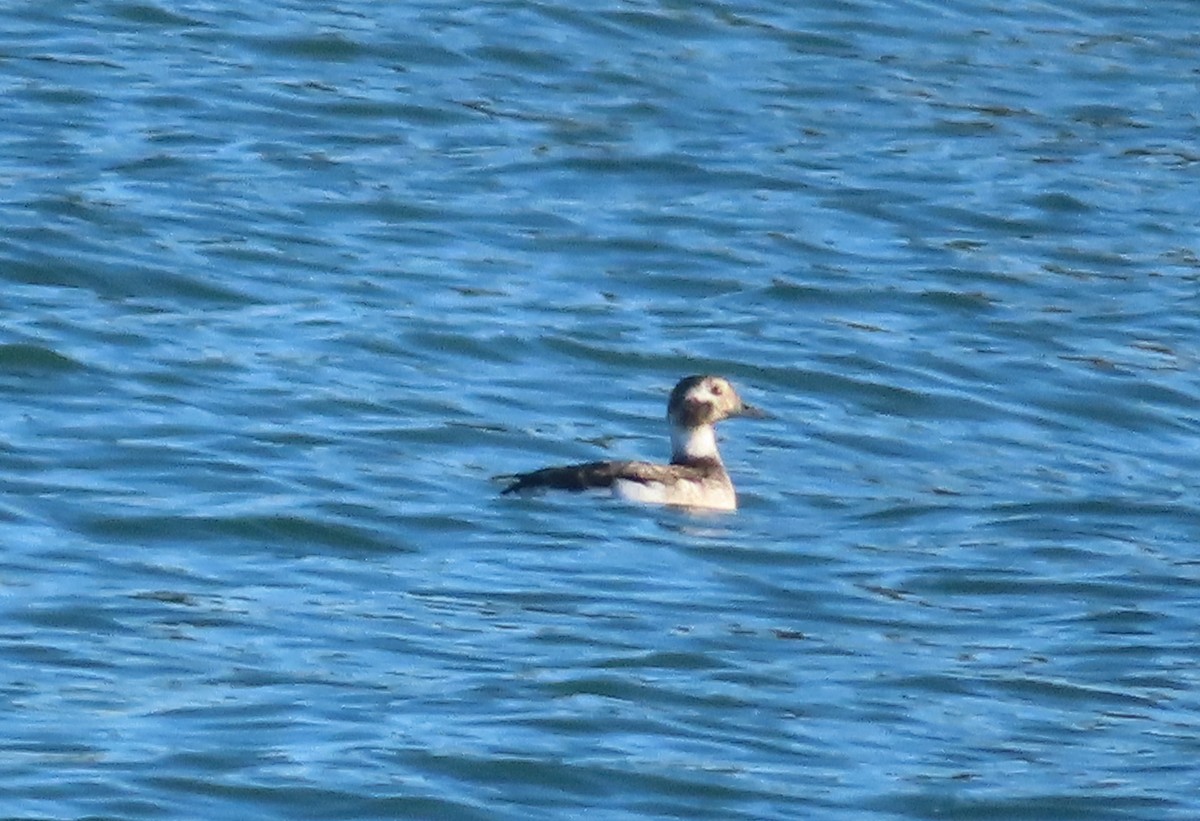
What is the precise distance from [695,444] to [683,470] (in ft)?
1.49

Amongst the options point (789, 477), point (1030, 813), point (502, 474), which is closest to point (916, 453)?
point (789, 477)

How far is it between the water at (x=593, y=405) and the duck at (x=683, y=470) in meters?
0.11

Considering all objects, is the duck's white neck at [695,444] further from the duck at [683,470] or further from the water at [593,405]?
the water at [593,405]

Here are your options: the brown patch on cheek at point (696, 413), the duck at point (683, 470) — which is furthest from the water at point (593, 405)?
the brown patch on cheek at point (696, 413)

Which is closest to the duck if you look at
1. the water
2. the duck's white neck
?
the duck's white neck

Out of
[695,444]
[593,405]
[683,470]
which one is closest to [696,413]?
[695,444]

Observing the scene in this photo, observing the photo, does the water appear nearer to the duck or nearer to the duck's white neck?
the duck

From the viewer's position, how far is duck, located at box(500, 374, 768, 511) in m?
13.0

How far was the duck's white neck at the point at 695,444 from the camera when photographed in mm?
14109

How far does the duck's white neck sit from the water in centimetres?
31

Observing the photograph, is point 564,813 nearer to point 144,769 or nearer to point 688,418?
point 144,769

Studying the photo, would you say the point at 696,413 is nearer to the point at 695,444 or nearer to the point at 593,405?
the point at 695,444

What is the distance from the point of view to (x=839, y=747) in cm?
965

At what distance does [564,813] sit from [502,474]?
4842 millimetres
